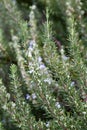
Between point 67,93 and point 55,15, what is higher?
point 55,15

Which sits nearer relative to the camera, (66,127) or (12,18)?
(66,127)

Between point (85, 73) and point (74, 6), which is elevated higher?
point (74, 6)

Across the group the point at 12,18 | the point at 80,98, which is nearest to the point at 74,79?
the point at 80,98

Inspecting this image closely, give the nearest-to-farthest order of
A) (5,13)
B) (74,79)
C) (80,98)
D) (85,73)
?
(85,73) → (80,98) → (74,79) → (5,13)

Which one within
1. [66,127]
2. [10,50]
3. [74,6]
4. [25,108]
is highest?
[74,6]

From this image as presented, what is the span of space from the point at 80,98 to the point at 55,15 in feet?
3.07

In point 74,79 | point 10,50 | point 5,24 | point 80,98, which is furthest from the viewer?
point 5,24

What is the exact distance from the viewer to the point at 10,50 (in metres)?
2.08

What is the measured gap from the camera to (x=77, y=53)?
1481 millimetres

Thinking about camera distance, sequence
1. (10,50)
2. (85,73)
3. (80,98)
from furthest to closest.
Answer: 1. (10,50)
2. (80,98)
3. (85,73)

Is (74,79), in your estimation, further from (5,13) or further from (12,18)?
(5,13)

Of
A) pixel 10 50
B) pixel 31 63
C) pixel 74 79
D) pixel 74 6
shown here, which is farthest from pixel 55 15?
pixel 31 63

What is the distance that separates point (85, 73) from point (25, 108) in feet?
1.06

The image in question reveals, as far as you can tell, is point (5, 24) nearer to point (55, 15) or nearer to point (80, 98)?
point (55, 15)
